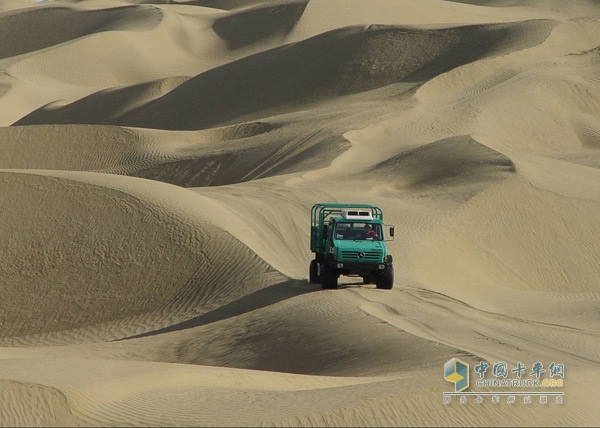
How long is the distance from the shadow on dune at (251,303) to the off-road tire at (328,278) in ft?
1.45

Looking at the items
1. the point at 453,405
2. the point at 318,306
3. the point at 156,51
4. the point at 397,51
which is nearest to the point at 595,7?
the point at 156,51

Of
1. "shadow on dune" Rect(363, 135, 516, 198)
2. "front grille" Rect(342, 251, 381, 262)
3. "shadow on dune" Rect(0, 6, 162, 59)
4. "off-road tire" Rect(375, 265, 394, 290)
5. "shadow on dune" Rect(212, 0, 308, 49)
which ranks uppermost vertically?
"shadow on dune" Rect(0, 6, 162, 59)

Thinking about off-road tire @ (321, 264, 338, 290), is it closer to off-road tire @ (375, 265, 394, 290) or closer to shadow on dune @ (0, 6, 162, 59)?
off-road tire @ (375, 265, 394, 290)

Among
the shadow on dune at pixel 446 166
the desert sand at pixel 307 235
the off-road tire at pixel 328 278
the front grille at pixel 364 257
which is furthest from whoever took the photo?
the shadow on dune at pixel 446 166

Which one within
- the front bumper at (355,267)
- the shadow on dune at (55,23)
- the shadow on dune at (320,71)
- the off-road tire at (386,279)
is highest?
the shadow on dune at (55,23)

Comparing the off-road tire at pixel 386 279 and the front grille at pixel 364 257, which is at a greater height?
the front grille at pixel 364 257

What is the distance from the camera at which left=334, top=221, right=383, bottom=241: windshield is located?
19391 mm

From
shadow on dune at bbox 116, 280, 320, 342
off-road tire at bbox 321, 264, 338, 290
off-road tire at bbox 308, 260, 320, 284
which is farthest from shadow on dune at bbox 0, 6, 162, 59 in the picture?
off-road tire at bbox 321, 264, 338, 290

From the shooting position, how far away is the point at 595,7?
8262 cm

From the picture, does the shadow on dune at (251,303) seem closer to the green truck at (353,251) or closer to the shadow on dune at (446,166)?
the green truck at (353,251)

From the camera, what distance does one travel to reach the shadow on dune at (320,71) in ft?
155

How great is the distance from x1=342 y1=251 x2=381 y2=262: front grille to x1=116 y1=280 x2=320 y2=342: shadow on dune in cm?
128

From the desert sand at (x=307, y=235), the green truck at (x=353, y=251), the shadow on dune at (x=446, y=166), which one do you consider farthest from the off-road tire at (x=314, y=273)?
the shadow on dune at (x=446, y=166)

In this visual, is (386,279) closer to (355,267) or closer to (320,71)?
(355,267)
